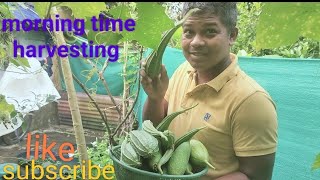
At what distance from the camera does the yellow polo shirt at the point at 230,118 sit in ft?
4.90

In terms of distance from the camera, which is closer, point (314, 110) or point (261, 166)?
point (261, 166)

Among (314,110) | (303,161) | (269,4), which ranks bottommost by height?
(303,161)

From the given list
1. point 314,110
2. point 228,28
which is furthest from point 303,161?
point 228,28

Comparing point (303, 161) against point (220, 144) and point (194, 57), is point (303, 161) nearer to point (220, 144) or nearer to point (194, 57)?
point (220, 144)

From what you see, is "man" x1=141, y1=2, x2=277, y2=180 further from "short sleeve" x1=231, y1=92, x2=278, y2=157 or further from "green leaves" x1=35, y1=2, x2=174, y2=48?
"green leaves" x1=35, y1=2, x2=174, y2=48

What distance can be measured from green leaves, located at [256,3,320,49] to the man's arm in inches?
38.0

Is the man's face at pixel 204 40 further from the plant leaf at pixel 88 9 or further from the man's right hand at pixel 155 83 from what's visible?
the plant leaf at pixel 88 9

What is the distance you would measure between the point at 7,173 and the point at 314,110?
3465 millimetres

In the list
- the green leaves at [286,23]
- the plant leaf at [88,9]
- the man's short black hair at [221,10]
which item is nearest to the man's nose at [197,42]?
the man's short black hair at [221,10]

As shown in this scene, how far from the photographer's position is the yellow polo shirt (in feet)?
4.90

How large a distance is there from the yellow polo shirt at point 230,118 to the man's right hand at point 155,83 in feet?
0.84

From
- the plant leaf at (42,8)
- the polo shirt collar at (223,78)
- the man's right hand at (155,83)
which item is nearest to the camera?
the plant leaf at (42,8)

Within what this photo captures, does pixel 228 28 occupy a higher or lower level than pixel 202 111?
higher

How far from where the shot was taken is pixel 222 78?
5.49 ft
